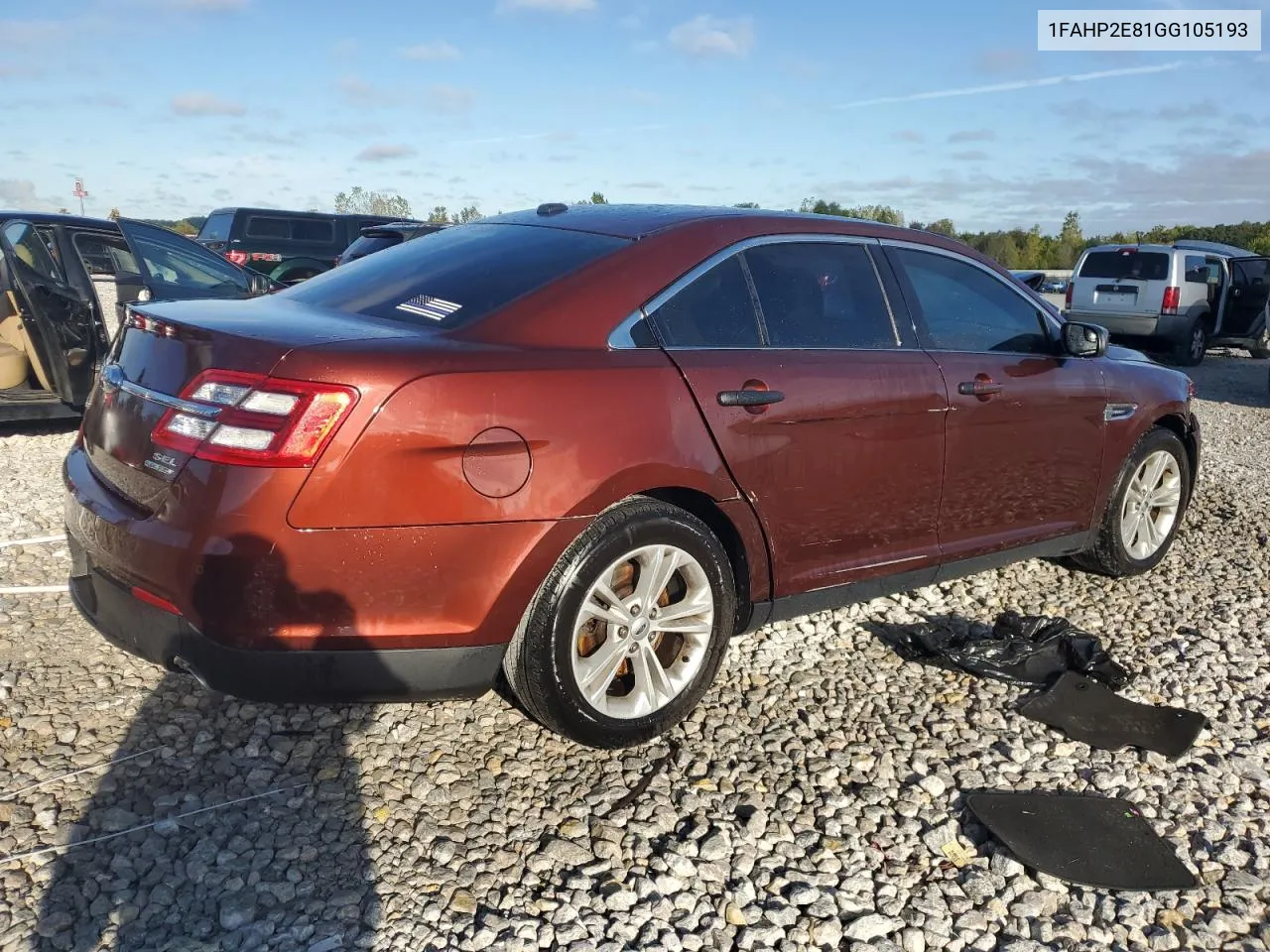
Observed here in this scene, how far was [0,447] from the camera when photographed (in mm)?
7176

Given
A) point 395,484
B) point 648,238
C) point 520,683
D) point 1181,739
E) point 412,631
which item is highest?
point 648,238

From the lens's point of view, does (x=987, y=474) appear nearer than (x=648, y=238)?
No

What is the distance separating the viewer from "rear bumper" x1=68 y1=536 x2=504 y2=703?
253 cm

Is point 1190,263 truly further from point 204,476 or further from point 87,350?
point 204,476

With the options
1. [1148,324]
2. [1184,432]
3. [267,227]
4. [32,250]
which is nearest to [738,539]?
[1184,432]

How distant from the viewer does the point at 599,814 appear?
2785 millimetres

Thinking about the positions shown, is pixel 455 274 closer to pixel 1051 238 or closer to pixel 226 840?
pixel 226 840

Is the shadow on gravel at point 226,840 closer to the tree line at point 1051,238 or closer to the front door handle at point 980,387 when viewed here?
the front door handle at point 980,387

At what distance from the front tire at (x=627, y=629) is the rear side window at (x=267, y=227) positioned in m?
Result: 16.0

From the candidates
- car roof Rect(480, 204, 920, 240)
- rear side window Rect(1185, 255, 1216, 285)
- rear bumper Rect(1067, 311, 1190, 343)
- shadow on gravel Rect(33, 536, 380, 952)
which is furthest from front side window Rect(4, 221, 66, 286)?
rear side window Rect(1185, 255, 1216, 285)

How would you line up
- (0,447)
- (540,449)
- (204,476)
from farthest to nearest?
(0,447) < (540,449) < (204,476)

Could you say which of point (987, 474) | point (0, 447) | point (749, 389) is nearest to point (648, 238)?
point (749, 389)

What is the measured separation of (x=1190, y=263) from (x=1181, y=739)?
46.6 feet

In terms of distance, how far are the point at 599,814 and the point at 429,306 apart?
1.53m
